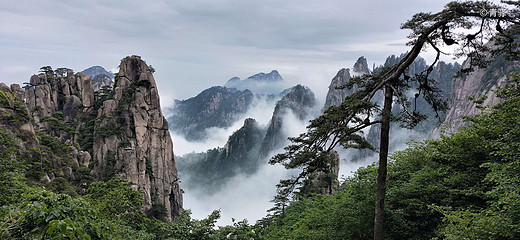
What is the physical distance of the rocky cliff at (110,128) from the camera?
45375 millimetres

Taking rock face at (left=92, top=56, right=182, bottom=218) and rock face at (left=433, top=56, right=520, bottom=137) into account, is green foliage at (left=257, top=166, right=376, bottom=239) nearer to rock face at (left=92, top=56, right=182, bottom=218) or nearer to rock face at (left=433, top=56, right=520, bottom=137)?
rock face at (left=92, top=56, right=182, bottom=218)

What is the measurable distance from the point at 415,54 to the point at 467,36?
139 centimetres

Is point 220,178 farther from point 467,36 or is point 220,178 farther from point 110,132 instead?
point 467,36

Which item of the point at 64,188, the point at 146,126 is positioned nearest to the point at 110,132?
the point at 146,126

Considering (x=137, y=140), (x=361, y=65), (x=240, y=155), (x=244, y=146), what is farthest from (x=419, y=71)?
(x=137, y=140)

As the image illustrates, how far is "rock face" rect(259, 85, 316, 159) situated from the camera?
563ft

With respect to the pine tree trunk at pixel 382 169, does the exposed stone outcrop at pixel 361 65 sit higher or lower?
higher

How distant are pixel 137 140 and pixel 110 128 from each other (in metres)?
4.94

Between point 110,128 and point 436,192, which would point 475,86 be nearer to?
point 436,192

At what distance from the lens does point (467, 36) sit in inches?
312

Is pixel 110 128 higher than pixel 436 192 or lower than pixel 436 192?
higher

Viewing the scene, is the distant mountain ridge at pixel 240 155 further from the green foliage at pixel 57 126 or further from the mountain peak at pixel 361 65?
the green foliage at pixel 57 126

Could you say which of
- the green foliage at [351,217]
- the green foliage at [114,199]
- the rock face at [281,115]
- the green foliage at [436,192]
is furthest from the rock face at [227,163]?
the green foliage at [436,192]

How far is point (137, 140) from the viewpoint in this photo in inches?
2026
